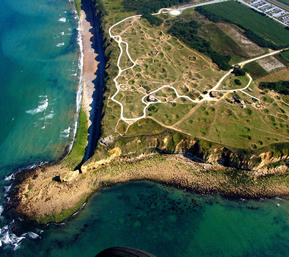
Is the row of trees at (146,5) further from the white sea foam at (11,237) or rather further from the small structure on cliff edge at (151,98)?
the white sea foam at (11,237)

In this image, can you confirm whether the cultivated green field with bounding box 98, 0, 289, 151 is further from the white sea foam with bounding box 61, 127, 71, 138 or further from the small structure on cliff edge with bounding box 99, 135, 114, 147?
the white sea foam with bounding box 61, 127, 71, 138

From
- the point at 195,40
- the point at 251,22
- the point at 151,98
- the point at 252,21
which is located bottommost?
the point at 151,98

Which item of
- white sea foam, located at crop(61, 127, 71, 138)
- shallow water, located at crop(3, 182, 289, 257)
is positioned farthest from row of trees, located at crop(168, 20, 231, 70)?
white sea foam, located at crop(61, 127, 71, 138)

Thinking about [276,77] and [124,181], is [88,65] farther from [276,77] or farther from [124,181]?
[276,77]

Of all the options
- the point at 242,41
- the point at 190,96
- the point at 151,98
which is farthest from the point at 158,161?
the point at 242,41

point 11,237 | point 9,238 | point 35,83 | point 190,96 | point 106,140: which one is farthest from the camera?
point 35,83

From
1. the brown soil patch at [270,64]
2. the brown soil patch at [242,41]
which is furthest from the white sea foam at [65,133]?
the brown soil patch at [242,41]
